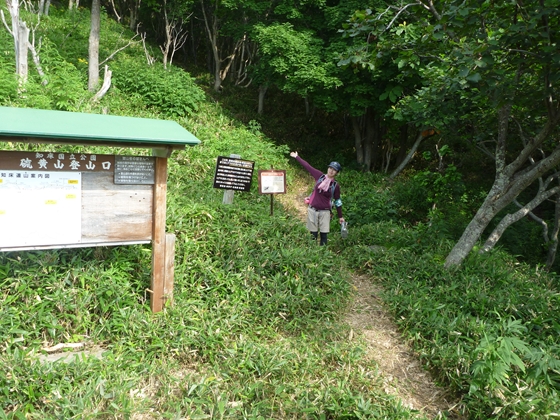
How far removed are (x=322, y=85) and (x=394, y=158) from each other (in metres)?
6.00

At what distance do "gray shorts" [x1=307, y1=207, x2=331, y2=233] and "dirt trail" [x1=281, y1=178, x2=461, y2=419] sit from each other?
1.04 meters

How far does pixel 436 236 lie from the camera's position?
8133mm

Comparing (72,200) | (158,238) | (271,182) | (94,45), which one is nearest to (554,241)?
(271,182)

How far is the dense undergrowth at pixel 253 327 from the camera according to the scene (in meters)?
3.40

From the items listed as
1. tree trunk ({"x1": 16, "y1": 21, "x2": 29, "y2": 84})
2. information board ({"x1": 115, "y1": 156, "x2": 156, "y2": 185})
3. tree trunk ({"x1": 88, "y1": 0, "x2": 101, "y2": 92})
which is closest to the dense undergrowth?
information board ({"x1": 115, "y1": 156, "x2": 156, "y2": 185})

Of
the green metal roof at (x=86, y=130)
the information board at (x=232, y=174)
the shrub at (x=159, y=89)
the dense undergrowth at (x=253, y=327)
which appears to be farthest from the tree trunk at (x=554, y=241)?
the shrub at (x=159, y=89)

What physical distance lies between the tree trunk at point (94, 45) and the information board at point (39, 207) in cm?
824

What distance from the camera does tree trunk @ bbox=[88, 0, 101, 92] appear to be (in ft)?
35.3

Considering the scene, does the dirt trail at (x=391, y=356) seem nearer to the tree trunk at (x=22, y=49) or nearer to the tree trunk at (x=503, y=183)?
the tree trunk at (x=503, y=183)

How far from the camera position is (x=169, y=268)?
443 centimetres

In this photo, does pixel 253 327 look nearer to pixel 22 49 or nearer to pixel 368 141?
pixel 22 49

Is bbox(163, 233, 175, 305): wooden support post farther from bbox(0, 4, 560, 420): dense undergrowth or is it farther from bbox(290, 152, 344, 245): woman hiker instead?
bbox(290, 152, 344, 245): woman hiker

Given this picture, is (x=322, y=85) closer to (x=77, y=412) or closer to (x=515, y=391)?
(x=515, y=391)

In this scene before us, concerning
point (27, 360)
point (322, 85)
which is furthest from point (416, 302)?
point (322, 85)
